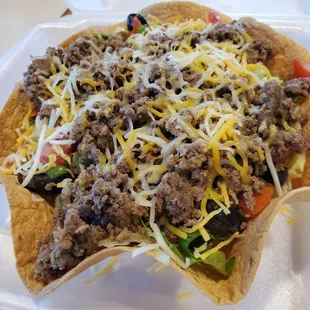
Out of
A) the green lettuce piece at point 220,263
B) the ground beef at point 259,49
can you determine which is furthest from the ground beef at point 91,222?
the ground beef at point 259,49

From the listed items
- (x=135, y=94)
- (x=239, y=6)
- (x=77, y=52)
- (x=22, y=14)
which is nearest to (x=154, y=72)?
(x=135, y=94)

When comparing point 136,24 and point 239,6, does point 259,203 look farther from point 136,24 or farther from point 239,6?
point 239,6

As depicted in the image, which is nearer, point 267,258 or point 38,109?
point 267,258

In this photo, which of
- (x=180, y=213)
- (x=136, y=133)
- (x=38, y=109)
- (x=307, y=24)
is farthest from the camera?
(x=307, y=24)

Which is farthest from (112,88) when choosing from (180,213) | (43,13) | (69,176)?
(43,13)

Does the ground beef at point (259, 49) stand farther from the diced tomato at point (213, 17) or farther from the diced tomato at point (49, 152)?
the diced tomato at point (49, 152)

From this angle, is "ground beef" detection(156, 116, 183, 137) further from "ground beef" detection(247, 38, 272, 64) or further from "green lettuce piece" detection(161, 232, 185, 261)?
"ground beef" detection(247, 38, 272, 64)

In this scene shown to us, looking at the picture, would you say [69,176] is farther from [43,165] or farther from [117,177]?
[117,177]
